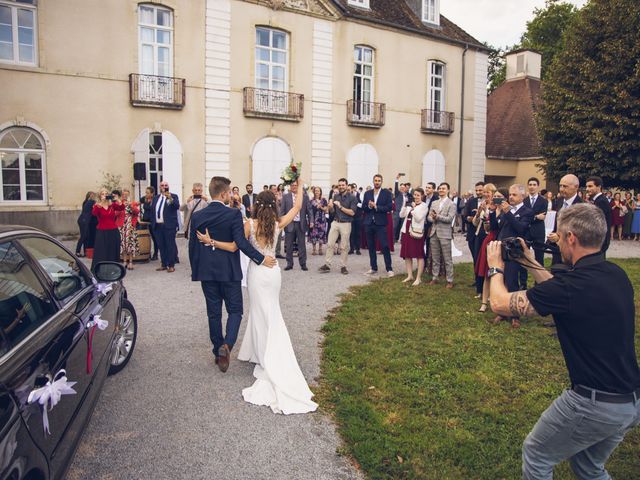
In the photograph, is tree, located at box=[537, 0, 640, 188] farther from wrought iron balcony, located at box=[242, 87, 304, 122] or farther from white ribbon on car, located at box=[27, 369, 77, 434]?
white ribbon on car, located at box=[27, 369, 77, 434]

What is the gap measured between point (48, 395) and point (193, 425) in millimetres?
2099

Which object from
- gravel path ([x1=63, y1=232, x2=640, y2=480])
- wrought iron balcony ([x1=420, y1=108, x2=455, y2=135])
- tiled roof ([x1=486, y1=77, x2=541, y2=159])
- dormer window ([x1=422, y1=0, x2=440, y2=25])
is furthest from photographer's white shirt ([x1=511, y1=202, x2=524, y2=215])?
tiled roof ([x1=486, y1=77, x2=541, y2=159])

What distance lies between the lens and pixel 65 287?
12.6 ft

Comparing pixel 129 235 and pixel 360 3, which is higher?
pixel 360 3

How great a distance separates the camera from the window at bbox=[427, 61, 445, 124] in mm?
26688

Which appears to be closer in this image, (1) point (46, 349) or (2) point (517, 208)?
(1) point (46, 349)

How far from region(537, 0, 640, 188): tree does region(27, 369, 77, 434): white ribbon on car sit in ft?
78.1

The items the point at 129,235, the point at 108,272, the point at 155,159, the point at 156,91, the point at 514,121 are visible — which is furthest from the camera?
the point at 514,121

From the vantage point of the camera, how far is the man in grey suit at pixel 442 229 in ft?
32.5

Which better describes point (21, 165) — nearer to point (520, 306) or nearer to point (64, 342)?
point (64, 342)

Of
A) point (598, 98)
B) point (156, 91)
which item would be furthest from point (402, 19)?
point (156, 91)

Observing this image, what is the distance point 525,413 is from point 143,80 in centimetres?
1828

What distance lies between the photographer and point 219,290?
585cm

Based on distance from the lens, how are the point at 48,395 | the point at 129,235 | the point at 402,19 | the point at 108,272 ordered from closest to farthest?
the point at 48,395 → the point at 108,272 → the point at 129,235 → the point at 402,19
